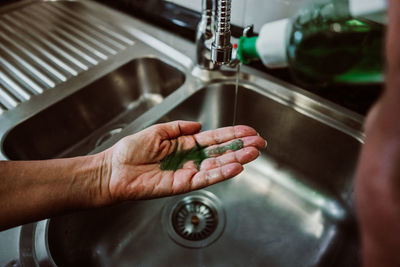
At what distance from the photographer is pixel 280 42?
18.2 inches

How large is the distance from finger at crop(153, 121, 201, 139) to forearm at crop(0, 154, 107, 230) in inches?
6.9

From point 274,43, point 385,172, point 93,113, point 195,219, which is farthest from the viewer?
point 93,113

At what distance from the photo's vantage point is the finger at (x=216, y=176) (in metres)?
0.66

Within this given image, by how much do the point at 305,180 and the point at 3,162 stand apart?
2.95 ft

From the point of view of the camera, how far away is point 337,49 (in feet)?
1.57

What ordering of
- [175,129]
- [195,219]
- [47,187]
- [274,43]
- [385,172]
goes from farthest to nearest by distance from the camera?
[195,219] < [175,129] < [47,187] < [274,43] < [385,172]

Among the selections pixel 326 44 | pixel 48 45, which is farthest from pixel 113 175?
pixel 48 45

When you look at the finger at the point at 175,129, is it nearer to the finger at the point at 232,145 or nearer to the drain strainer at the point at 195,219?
the finger at the point at 232,145

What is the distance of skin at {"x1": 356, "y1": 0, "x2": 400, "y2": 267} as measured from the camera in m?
0.28

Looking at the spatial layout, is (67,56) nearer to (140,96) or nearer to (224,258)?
(140,96)

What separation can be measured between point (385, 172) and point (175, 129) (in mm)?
515

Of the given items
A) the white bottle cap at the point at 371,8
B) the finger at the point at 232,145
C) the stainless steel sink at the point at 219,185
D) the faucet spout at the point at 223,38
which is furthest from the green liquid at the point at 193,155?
the white bottle cap at the point at 371,8

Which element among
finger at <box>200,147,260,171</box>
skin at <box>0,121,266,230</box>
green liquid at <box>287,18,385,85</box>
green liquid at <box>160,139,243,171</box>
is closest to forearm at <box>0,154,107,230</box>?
skin at <box>0,121,266,230</box>

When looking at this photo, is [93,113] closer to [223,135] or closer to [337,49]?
[223,135]
